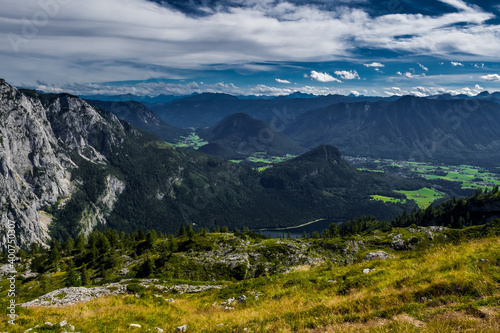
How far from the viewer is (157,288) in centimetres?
4419

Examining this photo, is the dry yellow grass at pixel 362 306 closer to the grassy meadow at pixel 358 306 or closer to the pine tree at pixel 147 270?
the grassy meadow at pixel 358 306

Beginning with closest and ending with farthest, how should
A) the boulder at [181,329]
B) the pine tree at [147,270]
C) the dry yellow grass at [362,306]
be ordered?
the dry yellow grass at [362,306] → the boulder at [181,329] → the pine tree at [147,270]

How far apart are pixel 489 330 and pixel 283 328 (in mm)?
9891

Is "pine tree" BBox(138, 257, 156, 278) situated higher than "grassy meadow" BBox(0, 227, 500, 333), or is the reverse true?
"grassy meadow" BBox(0, 227, 500, 333)

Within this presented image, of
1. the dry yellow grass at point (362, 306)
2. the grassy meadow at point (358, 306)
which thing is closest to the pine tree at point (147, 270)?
the grassy meadow at point (358, 306)

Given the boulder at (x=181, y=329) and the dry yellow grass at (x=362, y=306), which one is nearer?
the dry yellow grass at (x=362, y=306)

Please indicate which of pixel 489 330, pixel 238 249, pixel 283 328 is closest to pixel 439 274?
pixel 489 330

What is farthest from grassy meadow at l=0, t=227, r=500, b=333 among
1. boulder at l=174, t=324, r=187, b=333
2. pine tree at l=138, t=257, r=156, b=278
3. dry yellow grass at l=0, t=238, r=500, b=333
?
pine tree at l=138, t=257, r=156, b=278

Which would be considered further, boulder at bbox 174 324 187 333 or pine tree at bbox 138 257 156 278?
pine tree at bbox 138 257 156 278

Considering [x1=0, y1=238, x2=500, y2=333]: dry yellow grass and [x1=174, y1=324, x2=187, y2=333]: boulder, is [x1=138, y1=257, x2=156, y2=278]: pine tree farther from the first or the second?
[x1=174, y1=324, x2=187, y2=333]: boulder

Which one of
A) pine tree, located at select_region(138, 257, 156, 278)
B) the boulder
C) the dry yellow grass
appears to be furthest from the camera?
pine tree, located at select_region(138, 257, 156, 278)

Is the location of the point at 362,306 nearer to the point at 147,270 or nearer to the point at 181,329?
the point at 181,329

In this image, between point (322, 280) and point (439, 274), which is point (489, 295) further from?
point (322, 280)

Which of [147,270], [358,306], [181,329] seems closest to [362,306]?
[358,306]
